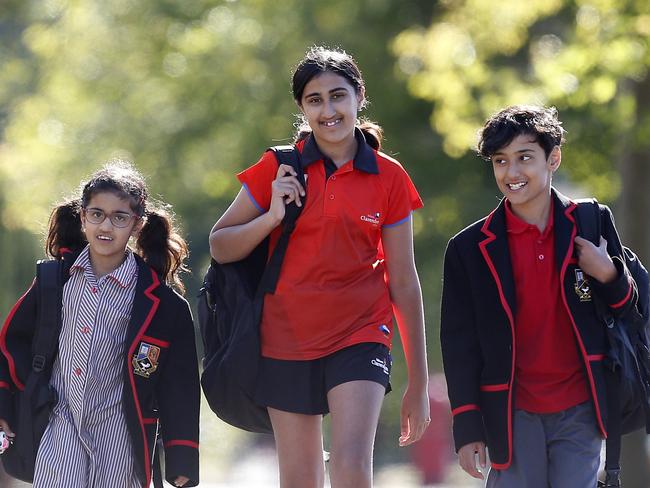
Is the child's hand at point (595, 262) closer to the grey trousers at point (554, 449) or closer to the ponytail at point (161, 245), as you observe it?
the grey trousers at point (554, 449)

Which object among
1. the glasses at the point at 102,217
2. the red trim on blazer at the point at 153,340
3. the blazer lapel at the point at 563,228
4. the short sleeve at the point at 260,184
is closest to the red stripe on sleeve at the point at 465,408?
the blazer lapel at the point at 563,228

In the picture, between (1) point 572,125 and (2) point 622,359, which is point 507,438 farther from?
(1) point 572,125

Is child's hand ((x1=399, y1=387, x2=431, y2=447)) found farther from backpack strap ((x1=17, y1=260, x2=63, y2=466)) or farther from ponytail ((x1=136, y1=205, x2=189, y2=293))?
backpack strap ((x1=17, y1=260, x2=63, y2=466))

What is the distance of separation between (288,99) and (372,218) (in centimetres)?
881

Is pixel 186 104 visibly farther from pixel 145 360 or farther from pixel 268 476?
pixel 145 360

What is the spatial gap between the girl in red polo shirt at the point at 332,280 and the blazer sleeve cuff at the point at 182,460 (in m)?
0.38

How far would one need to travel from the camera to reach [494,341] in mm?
5164

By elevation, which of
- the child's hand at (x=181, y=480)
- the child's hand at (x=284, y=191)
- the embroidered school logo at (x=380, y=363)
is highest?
the child's hand at (x=284, y=191)

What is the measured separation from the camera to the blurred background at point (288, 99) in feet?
34.5

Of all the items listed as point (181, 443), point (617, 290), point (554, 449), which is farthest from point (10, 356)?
point (617, 290)

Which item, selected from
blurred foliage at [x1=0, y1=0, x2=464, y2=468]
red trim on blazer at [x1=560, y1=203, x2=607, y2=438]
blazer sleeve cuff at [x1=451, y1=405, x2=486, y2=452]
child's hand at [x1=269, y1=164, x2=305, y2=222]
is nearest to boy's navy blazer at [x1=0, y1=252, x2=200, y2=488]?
child's hand at [x1=269, y1=164, x2=305, y2=222]

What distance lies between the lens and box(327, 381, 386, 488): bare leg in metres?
4.95

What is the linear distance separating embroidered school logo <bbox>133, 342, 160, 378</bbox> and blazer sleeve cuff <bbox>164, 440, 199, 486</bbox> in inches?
12.7

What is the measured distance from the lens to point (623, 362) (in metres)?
5.04
